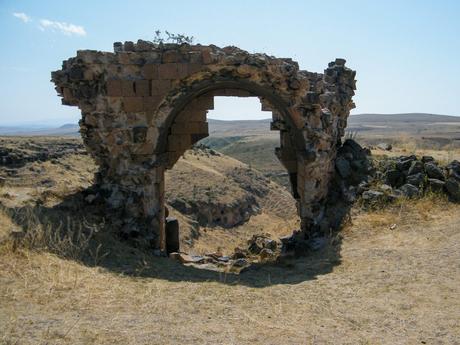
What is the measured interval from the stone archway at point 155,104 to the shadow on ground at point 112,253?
78 centimetres

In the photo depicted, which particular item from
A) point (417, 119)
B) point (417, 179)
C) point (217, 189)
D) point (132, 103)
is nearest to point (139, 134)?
point (132, 103)

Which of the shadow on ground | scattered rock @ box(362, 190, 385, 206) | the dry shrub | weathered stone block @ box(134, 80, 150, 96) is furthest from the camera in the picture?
scattered rock @ box(362, 190, 385, 206)

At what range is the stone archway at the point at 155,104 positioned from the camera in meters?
8.50

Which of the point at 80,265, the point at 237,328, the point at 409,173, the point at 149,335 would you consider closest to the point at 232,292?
the point at 237,328

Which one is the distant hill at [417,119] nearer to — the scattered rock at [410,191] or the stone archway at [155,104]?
the scattered rock at [410,191]

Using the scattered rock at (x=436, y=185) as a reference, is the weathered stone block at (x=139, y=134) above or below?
above

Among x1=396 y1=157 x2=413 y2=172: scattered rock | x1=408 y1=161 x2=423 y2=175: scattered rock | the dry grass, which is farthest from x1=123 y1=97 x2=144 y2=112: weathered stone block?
x1=408 y1=161 x2=423 y2=175: scattered rock

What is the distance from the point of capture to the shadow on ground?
6.59 meters

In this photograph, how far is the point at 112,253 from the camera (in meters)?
7.25

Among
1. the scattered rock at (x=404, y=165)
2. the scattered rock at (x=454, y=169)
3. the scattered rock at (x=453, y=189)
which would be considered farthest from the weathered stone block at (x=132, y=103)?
the scattered rock at (x=454, y=169)

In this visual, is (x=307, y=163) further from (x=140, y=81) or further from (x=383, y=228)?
(x=140, y=81)

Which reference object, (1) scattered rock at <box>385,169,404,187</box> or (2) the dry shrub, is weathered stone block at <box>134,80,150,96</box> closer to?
(2) the dry shrub

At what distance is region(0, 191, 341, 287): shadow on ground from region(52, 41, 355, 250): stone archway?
78cm

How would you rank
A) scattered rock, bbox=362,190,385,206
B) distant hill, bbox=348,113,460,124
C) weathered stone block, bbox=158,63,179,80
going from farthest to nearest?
distant hill, bbox=348,113,460,124, scattered rock, bbox=362,190,385,206, weathered stone block, bbox=158,63,179,80
